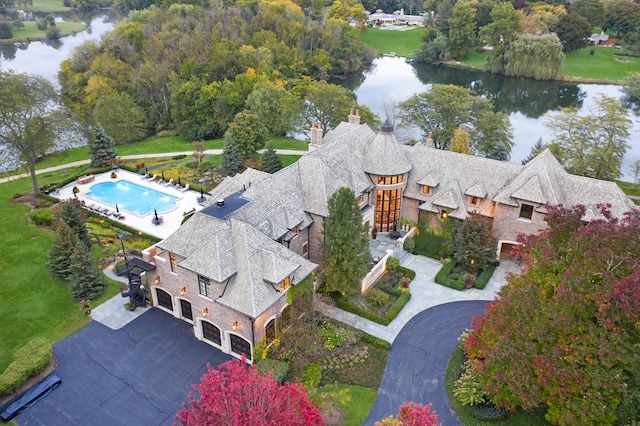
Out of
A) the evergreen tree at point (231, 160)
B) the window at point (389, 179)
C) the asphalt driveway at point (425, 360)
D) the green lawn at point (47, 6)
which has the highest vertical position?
the green lawn at point (47, 6)

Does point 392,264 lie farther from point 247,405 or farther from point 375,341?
point 247,405

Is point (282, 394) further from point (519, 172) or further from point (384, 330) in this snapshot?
point (519, 172)

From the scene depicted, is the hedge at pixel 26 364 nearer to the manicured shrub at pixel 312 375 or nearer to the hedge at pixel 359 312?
the manicured shrub at pixel 312 375

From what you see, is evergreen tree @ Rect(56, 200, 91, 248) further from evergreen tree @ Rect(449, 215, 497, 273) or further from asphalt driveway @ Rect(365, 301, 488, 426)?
evergreen tree @ Rect(449, 215, 497, 273)

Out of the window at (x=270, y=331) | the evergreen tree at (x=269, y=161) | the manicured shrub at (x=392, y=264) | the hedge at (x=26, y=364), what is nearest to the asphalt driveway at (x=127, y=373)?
the hedge at (x=26, y=364)

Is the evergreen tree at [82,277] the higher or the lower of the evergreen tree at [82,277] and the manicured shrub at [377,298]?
the higher

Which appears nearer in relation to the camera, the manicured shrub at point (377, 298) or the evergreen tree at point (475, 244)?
the manicured shrub at point (377, 298)

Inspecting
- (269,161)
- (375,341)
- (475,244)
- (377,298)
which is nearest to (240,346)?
(375,341)
